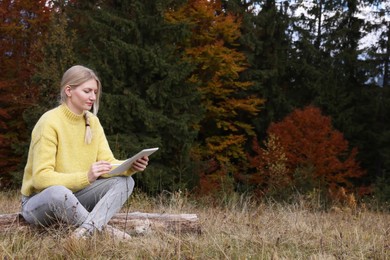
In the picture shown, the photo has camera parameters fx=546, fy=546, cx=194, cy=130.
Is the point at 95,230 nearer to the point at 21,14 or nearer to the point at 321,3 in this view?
the point at 21,14

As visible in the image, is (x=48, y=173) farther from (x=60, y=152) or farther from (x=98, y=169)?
(x=98, y=169)

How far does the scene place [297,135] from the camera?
19.6 metres

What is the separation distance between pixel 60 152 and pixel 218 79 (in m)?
17.4

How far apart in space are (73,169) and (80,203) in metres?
0.27

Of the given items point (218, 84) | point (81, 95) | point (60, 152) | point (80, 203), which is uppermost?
point (218, 84)

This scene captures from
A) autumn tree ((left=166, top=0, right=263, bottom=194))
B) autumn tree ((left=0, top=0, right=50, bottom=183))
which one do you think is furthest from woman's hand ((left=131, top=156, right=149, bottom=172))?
autumn tree ((left=166, top=0, right=263, bottom=194))

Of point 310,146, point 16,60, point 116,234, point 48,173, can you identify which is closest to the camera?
point 116,234

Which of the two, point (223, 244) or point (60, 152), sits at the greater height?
point (60, 152)

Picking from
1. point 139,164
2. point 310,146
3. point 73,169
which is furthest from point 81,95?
point 310,146

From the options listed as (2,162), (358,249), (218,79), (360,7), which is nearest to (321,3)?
(360,7)

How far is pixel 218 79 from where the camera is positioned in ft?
68.7

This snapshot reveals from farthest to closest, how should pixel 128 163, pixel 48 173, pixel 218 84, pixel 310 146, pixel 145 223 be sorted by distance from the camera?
pixel 218 84 < pixel 310 146 < pixel 145 223 < pixel 128 163 < pixel 48 173

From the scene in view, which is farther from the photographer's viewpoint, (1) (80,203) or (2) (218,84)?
(2) (218,84)

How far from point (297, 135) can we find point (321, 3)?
8073mm
